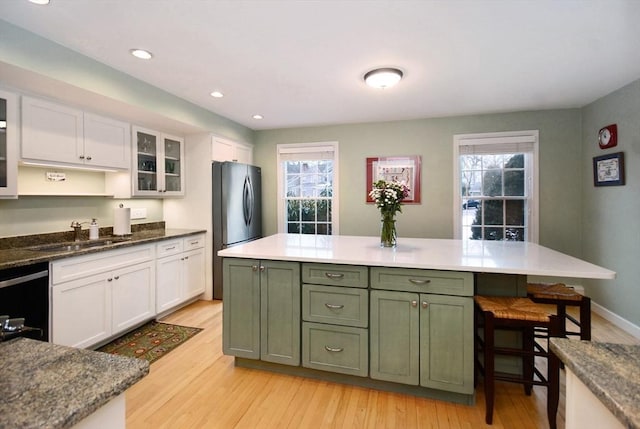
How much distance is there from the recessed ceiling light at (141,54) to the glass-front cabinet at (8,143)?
868 mm

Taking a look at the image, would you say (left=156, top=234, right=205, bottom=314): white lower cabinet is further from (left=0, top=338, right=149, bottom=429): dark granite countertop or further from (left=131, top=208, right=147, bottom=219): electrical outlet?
(left=0, top=338, right=149, bottom=429): dark granite countertop

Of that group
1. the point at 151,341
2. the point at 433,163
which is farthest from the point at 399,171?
the point at 151,341

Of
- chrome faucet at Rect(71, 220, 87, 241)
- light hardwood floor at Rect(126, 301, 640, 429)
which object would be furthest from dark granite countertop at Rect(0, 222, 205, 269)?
light hardwood floor at Rect(126, 301, 640, 429)

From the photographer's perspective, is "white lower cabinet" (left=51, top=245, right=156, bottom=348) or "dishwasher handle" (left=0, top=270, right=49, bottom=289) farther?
"white lower cabinet" (left=51, top=245, right=156, bottom=348)

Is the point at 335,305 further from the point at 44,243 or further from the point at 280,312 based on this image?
the point at 44,243

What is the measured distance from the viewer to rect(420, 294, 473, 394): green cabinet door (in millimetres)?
1878

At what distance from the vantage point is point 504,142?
3984mm

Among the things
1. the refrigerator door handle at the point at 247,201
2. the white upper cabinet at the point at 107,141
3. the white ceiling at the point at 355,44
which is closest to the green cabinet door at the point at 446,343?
the white ceiling at the point at 355,44

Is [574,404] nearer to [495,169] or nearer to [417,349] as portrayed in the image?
[417,349]

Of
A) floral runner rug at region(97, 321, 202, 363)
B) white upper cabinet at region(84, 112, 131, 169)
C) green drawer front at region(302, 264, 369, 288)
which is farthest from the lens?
white upper cabinet at region(84, 112, 131, 169)

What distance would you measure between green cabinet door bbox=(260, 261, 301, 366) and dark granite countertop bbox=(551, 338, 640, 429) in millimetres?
1568

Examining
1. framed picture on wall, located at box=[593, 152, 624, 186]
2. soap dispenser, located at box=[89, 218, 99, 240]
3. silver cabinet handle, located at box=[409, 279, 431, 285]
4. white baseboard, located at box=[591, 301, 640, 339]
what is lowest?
white baseboard, located at box=[591, 301, 640, 339]

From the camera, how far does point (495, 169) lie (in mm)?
4125

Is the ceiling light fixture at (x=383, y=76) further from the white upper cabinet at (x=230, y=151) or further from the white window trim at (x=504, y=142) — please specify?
the white upper cabinet at (x=230, y=151)
